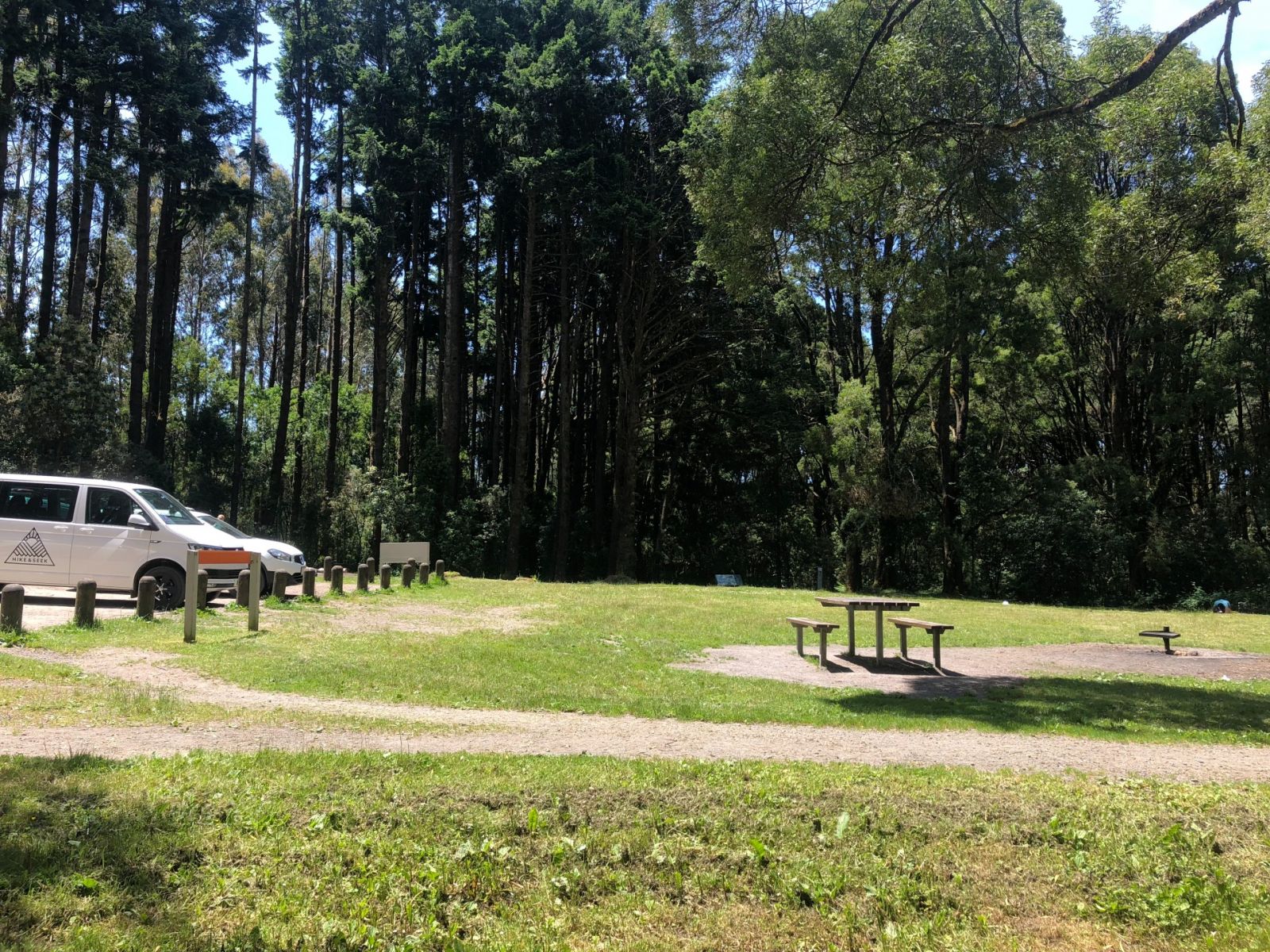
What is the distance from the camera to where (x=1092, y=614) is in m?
23.4

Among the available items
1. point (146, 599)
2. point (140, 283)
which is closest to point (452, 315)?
point (140, 283)

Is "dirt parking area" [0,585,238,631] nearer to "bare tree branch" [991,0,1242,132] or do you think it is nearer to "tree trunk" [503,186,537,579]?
"bare tree branch" [991,0,1242,132]

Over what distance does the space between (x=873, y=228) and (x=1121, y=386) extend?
23.9 m

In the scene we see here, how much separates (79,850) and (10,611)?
8.02m

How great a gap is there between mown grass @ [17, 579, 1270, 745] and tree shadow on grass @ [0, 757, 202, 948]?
368 centimetres

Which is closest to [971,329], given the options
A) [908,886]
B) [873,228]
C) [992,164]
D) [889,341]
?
[889,341]

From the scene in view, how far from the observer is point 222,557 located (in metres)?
14.4

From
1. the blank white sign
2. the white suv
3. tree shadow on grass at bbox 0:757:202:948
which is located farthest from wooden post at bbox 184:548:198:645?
the blank white sign

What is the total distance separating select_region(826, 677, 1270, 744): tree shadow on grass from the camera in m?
8.45

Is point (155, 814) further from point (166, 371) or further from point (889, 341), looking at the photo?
point (166, 371)

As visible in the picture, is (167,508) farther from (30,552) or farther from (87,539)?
(30,552)

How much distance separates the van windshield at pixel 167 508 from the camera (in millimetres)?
14078

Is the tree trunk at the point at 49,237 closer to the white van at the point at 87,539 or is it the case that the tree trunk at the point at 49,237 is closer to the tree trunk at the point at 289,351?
the tree trunk at the point at 289,351

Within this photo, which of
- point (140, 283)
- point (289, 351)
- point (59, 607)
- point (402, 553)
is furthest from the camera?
point (289, 351)
